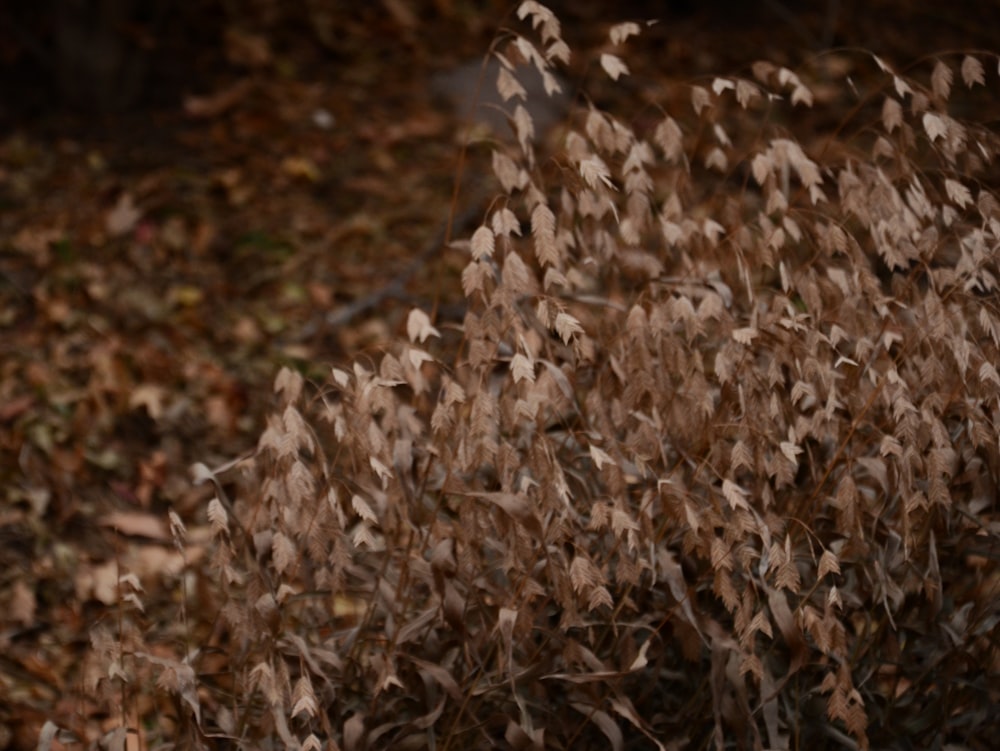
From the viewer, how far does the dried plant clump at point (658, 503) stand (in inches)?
73.7

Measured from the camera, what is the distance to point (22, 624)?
283 cm

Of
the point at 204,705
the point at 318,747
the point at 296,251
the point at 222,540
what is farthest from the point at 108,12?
the point at 318,747

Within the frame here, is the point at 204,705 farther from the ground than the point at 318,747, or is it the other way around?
the point at 318,747

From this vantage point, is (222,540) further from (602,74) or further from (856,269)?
(602,74)

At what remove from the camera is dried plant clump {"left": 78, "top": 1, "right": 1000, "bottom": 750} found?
1.87 m

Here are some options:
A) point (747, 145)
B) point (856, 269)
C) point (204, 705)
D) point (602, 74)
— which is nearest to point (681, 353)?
point (856, 269)

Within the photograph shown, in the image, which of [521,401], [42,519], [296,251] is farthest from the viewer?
[296,251]

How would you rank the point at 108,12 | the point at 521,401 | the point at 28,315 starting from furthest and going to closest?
1. the point at 108,12
2. the point at 28,315
3. the point at 521,401

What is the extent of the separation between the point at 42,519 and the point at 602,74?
11.5 ft

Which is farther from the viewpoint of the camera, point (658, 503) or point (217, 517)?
point (658, 503)

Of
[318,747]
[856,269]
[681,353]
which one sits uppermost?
[856,269]

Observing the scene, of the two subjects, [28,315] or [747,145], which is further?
[747,145]

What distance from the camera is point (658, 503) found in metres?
2.18

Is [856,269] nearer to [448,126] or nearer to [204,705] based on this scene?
[204,705]
